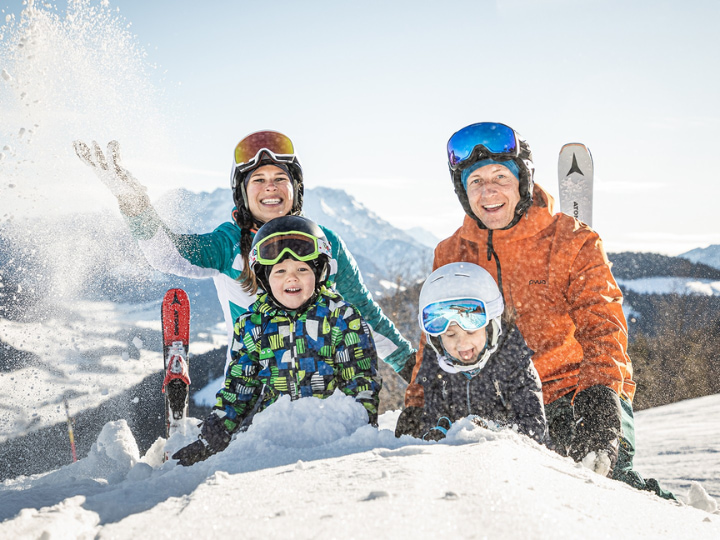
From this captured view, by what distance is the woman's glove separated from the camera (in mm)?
3806

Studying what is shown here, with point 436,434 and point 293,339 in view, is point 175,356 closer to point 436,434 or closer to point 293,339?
point 293,339

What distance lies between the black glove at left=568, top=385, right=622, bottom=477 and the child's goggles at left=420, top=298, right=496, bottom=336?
0.68 m

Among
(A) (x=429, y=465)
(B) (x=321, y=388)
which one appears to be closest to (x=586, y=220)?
(B) (x=321, y=388)

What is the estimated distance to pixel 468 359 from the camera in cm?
322

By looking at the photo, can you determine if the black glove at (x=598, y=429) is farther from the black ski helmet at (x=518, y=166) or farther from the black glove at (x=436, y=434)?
the black ski helmet at (x=518, y=166)

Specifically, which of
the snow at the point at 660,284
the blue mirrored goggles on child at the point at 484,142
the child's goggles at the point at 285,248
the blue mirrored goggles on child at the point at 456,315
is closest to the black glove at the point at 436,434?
the blue mirrored goggles on child at the point at 456,315

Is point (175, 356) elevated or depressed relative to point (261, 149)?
depressed

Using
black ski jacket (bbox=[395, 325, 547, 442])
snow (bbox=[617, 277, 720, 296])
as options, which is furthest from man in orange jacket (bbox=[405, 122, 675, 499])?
snow (bbox=[617, 277, 720, 296])

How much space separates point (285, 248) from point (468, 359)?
1.28 meters

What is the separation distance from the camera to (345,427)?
2.66 metres

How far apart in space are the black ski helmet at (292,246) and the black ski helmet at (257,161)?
2.07 ft

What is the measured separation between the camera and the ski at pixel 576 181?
5.89m

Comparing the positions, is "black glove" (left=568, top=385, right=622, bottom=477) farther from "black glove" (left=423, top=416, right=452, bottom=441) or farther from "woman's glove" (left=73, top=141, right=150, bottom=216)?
"woman's glove" (left=73, top=141, right=150, bottom=216)

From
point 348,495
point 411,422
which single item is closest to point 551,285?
point 411,422
